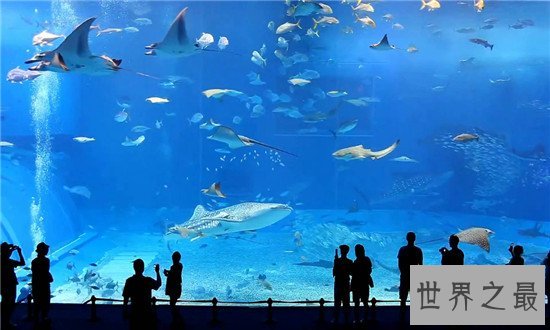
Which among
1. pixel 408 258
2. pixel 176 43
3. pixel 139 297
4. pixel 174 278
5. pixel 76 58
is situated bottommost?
pixel 139 297

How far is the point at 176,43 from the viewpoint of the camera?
18.7ft

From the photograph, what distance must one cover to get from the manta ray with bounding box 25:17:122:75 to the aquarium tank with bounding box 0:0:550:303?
34.3 ft

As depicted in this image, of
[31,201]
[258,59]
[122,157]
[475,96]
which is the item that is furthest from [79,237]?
[475,96]

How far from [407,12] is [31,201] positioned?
17352mm

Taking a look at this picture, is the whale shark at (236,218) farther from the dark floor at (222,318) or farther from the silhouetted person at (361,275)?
the silhouetted person at (361,275)

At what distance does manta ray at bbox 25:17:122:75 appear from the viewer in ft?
16.1

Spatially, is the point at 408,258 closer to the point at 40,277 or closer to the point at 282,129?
the point at 40,277

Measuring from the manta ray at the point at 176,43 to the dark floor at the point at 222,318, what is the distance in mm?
3101

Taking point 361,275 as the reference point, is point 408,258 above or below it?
above

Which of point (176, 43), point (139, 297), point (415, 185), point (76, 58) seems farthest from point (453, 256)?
point (415, 185)

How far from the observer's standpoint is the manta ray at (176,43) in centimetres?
554

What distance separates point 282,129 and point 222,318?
13710mm

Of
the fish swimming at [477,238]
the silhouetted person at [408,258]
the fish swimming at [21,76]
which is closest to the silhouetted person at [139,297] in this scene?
the silhouetted person at [408,258]

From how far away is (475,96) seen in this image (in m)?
20.0
